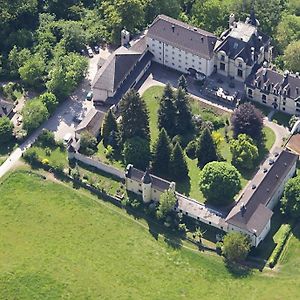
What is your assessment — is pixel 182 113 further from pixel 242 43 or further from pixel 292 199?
pixel 292 199

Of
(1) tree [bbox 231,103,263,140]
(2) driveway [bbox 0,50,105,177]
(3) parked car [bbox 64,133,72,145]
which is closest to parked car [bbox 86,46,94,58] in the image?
(2) driveway [bbox 0,50,105,177]

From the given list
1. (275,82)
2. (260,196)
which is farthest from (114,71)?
(260,196)

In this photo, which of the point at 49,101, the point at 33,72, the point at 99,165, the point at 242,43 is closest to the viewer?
the point at 99,165

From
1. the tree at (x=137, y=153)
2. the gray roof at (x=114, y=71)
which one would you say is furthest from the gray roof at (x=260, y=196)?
the gray roof at (x=114, y=71)

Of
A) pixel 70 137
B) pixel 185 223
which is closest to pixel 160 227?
pixel 185 223

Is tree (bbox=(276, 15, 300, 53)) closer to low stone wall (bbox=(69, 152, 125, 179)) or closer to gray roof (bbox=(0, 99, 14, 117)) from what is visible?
low stone wall (bbox=(69, 152, 125, 179))

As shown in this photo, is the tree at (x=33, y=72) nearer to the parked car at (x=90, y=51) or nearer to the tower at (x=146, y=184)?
the parked car at (x=90, y=51)
